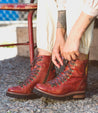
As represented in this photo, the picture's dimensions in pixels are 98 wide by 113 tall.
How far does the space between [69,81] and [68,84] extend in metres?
0.02

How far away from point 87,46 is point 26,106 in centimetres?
53

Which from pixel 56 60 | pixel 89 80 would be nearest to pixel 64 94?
pixel 56 60

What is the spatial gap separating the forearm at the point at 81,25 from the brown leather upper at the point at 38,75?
1.10ft

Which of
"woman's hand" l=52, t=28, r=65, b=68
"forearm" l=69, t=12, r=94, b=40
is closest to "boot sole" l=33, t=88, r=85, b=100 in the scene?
"woman's hand" l=52, t=28, r=65, b=68

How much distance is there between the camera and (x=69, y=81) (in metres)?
1.37

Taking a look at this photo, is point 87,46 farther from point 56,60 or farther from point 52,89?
point 52,89

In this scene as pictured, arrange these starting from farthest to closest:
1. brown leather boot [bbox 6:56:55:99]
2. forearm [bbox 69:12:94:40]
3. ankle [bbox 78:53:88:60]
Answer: brown leather boot [bbox 6:56:55:99] < ankle [bbox 78:53:88:60] < forearm [bbox 69:12:94:40]

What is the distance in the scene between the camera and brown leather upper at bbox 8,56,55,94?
1433 mm

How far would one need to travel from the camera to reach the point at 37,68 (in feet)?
4.84

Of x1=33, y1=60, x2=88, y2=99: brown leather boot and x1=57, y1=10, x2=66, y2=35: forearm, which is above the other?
x1=57, y1=10, x2=66, y2=35: forearm

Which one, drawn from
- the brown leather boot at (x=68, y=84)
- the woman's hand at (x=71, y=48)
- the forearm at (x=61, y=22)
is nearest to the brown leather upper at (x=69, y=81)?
the brown leather boot at (x=68, y=84)

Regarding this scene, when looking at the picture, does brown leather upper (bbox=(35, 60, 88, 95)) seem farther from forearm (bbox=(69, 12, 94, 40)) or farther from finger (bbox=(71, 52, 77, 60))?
forearm (bbox=(69, 12, 94, 40))

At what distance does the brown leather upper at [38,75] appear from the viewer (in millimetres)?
1433

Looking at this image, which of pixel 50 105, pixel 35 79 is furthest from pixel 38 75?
pixel 50 105
